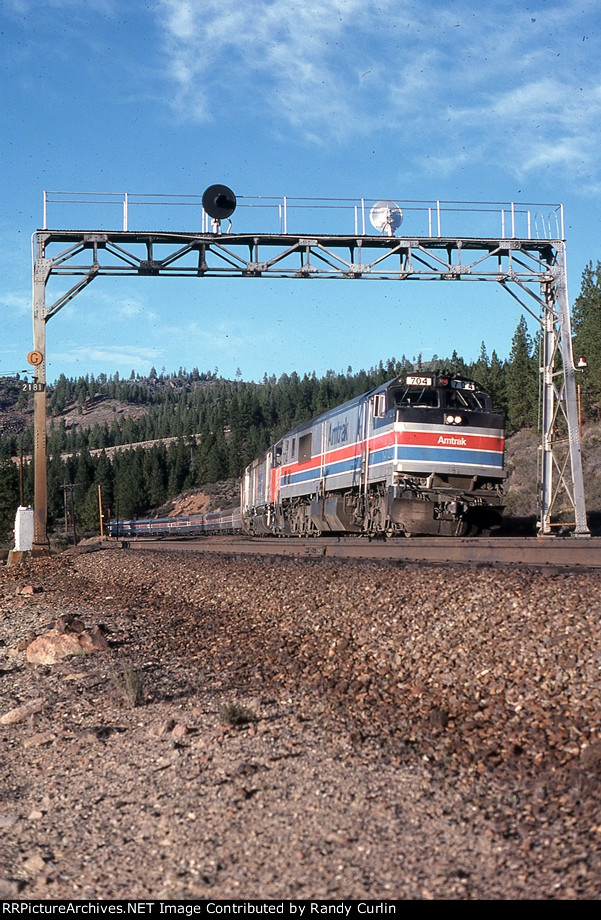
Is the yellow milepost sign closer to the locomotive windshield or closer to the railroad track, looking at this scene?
the railroad track

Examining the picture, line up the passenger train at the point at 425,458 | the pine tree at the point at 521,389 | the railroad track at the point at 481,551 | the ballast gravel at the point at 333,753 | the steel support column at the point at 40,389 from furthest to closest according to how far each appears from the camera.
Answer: the pine tree at the point at 521,389, the steel support column at the point at 40,389, the passenger train at the point at 425,458, the railroad track at the point at 481,551, the ballast gravel at the point at 333,753

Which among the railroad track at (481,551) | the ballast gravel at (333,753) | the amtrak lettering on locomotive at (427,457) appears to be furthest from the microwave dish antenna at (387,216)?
the ballast gravel at (333,753)

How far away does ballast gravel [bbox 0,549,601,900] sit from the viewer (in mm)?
4395

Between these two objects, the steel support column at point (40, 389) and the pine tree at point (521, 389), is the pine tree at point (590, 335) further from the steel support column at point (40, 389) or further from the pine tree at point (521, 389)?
the steel support column at point (40, 389)

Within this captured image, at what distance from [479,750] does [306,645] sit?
3.63 m

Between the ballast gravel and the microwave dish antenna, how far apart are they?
1244 centimetres

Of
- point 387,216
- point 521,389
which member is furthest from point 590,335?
point 387,216

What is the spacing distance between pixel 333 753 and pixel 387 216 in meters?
17.2

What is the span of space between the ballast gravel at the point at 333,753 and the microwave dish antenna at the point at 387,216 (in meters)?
12.4

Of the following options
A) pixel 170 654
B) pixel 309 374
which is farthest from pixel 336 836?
pixel 309 374

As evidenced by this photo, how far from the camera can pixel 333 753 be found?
230 inches

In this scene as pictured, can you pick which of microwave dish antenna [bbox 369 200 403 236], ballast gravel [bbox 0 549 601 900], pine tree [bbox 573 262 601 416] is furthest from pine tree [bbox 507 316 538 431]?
ballast gravel [bbox 0 549 601 900]

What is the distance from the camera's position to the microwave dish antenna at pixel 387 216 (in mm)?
→ 20859

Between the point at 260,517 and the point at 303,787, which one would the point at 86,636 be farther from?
the point at 260,517
